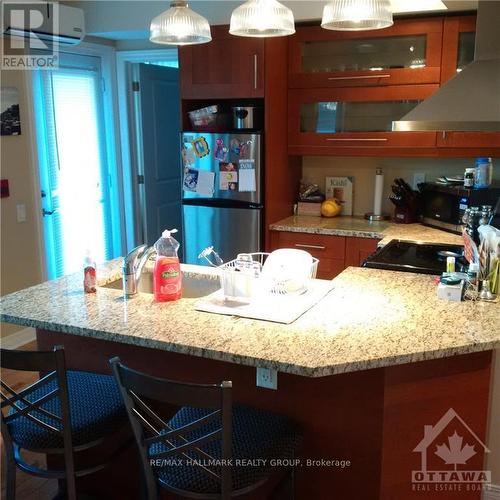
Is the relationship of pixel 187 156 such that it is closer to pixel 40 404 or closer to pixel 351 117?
pixel 351 117

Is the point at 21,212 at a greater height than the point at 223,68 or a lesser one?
lesser

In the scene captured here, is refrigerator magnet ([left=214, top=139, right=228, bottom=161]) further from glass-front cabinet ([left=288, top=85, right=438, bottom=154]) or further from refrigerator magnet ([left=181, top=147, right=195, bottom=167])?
glass-front cabinet ([left=288, top=85, right=438, bottom=154])

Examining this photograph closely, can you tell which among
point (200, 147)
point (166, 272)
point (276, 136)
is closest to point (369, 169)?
point (276, 136)

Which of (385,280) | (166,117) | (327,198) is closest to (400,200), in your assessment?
(327,198)

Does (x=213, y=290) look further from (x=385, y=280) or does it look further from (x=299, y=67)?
(x=299, y=67)

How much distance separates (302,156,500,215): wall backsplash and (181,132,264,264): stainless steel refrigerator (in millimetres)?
723

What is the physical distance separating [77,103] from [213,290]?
2614mm

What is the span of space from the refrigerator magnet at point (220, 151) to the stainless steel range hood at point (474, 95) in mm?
1585

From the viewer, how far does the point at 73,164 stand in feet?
14.8

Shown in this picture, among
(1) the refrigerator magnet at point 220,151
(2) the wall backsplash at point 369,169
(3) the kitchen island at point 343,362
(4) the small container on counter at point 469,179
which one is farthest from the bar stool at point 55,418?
(2) the wall backsplash at point 369,169

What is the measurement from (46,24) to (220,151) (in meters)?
1.41

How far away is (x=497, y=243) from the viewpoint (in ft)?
Result: 7.10

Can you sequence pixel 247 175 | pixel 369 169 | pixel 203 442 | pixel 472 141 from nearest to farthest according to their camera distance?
pixel 203 442 < pixel 472 141 < pixel 247 175 < pixel 369 169

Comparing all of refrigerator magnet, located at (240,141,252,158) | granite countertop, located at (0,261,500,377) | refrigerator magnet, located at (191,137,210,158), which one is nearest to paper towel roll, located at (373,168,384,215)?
refrigerator magnet, located at (240,141,252,158)
